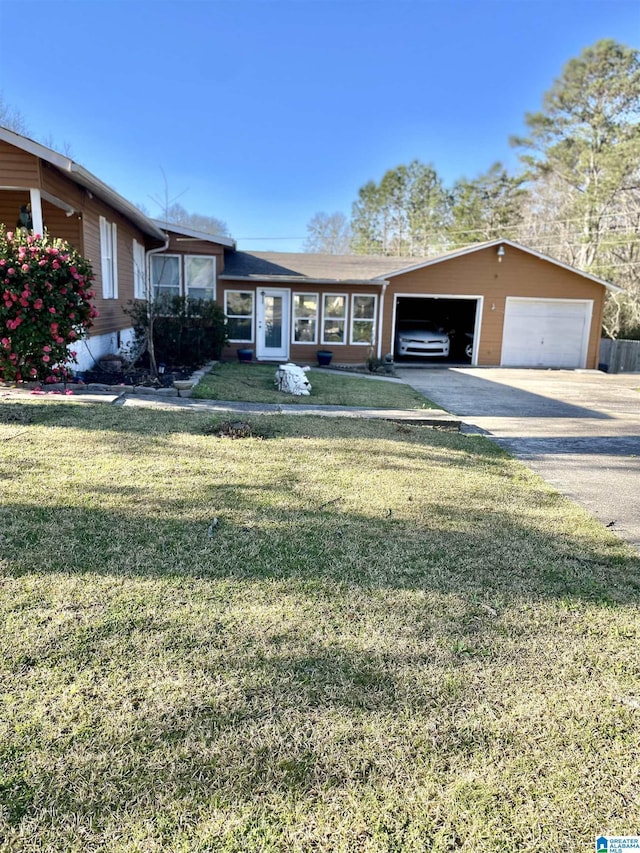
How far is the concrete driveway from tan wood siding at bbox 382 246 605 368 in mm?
2745

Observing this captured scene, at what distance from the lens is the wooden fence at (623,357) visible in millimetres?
20422

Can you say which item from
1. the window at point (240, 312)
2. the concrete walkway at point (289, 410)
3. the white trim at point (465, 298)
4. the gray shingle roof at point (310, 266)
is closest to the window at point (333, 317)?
the gray shingle roof at point (310, 266)

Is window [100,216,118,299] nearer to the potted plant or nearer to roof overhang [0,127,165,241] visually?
roof overhang [0,127,165,241]

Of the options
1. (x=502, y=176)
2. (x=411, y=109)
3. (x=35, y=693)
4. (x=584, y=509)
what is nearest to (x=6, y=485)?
(x=35, y=693)

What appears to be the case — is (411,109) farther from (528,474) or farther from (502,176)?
(528,474)

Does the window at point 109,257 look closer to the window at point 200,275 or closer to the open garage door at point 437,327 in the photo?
the window at point 200,275

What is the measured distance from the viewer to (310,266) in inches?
720

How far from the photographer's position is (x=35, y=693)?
2.18 meters

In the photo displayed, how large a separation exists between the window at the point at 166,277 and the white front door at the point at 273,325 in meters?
2.50

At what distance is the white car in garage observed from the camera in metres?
19.3

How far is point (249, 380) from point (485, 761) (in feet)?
32.0

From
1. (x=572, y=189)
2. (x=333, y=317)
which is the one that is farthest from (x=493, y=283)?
(x=572, y=189)

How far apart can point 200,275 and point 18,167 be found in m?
8.46

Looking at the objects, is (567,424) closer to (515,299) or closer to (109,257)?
(109,257)
